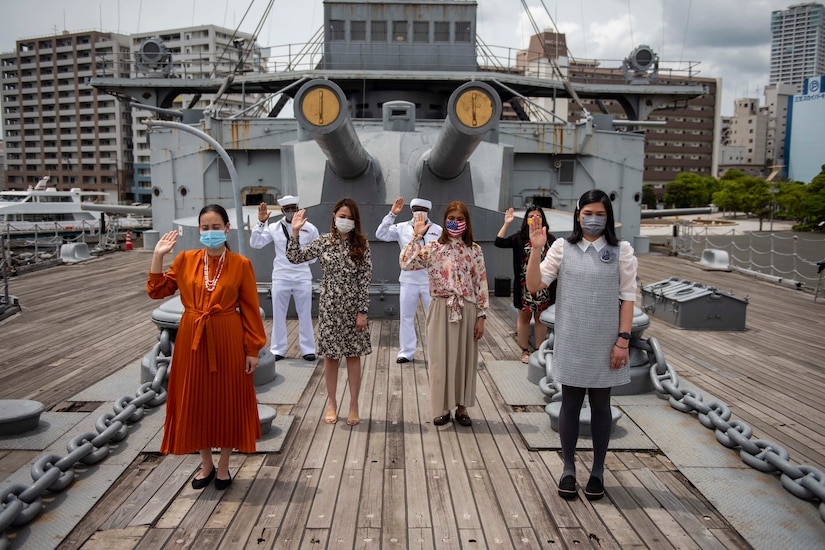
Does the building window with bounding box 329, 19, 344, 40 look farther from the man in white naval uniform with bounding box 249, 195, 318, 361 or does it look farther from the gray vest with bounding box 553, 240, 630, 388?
the gray vest with bounding box 553, 240, 630, 388

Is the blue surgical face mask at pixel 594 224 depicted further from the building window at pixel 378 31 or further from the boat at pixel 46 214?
the boat at pixel 46 214

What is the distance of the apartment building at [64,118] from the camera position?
6619 cm

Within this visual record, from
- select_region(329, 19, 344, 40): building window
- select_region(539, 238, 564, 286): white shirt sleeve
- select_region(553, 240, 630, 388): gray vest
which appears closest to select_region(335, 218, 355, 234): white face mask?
select_region(539, 238, 564, 286): white shirt sleeve

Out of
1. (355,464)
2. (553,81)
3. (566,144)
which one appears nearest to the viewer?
(355,464)

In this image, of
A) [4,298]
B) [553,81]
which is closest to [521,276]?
[4,298]

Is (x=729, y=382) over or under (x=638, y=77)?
under

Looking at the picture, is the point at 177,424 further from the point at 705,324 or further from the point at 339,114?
the point at 705,324

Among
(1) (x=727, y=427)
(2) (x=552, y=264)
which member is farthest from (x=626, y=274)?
(1) (x=727, y=427)

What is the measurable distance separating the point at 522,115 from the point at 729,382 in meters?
12.3

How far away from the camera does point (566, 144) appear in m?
14.4

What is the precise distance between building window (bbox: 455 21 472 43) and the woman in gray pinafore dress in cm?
1285

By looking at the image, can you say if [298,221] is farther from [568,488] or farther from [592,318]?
[568,488]

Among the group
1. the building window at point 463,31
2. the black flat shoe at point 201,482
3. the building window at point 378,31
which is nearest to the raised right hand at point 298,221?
the black flat shoe at point 201,482

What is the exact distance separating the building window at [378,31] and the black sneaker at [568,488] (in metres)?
13.2
